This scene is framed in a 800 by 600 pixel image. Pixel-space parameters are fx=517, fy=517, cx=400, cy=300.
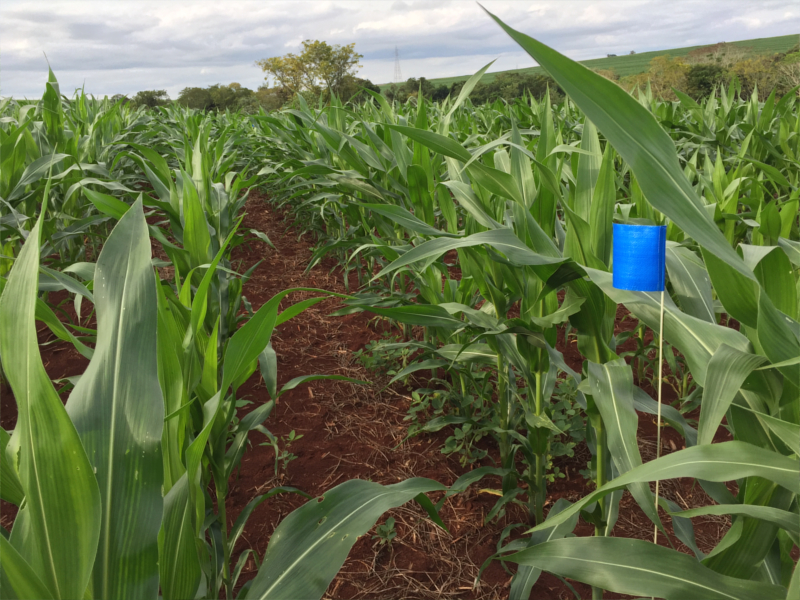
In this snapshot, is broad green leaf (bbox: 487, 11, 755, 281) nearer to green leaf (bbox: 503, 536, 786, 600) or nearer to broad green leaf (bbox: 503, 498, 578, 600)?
green leaf (bbox: 503, 536, 786, 600)

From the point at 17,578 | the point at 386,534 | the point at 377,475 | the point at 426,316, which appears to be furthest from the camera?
the point at 377,475

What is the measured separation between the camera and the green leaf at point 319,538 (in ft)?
2.30

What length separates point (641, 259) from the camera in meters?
0.74

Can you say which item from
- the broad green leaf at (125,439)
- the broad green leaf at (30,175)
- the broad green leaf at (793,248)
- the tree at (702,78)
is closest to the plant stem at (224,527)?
the broad green leaf at (125,439)

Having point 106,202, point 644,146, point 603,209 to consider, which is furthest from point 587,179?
point 106,202

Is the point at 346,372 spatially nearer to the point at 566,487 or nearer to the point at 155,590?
the point at 566,487

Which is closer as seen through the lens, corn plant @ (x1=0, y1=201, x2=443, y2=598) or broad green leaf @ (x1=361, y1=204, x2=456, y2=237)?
corn plant @ (x1=0, y1=201, x2=443, y2=598)

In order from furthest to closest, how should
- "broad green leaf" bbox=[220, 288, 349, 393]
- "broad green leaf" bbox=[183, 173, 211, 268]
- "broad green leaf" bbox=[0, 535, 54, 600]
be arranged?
"broad green leaf" bbox=[183, 173, 211, 268] < "broad green leaf" bbox=[220, 288, 349, 393] < "broad green leaf" bbox=[0, 535, 54, 600]

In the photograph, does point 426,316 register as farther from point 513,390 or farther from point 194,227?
point 194,227

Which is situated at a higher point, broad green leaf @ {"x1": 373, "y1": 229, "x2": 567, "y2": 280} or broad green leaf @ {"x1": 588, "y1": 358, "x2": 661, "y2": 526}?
broad green leaf @ {"x1": 373, "y1": 229, "x2": 567, "y2": 280}

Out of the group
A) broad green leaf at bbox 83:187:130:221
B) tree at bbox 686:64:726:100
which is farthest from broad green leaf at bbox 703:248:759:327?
tree at bbox 686:64:726:100

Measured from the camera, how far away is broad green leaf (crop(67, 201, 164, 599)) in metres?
0.57

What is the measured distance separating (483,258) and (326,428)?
100 centimetres

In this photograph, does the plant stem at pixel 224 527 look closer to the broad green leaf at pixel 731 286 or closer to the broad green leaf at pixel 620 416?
the broad green leaf at pixel 620 416
